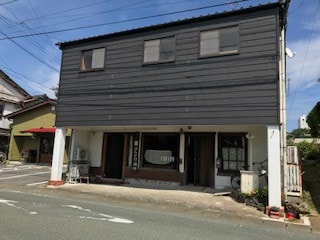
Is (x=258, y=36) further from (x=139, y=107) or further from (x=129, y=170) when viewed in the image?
(x=129, y=170)

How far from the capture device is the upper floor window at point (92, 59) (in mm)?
13883

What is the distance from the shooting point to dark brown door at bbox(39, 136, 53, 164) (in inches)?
931

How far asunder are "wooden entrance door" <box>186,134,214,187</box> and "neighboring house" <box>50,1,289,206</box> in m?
0.05

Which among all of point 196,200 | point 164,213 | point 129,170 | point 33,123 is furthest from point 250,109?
point 33,123

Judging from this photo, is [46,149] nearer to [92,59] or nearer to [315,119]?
[92,59]

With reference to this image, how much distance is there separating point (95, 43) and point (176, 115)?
545cm

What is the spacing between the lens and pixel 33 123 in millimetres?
24719

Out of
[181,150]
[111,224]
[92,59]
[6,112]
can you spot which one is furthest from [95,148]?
[6,112]

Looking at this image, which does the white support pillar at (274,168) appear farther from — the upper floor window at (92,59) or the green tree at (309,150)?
the green tree at (309,150)

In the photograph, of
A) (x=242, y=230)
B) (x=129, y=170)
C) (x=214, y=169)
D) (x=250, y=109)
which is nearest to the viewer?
(x=242, y=230)

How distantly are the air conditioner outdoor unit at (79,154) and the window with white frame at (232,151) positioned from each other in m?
6.99

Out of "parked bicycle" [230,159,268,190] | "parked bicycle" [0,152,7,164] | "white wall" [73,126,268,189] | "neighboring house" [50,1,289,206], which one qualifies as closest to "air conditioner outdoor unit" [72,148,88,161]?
"neighboring house" [50,1,289,206]

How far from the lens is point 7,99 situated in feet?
98.2

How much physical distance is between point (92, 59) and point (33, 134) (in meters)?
12.2
